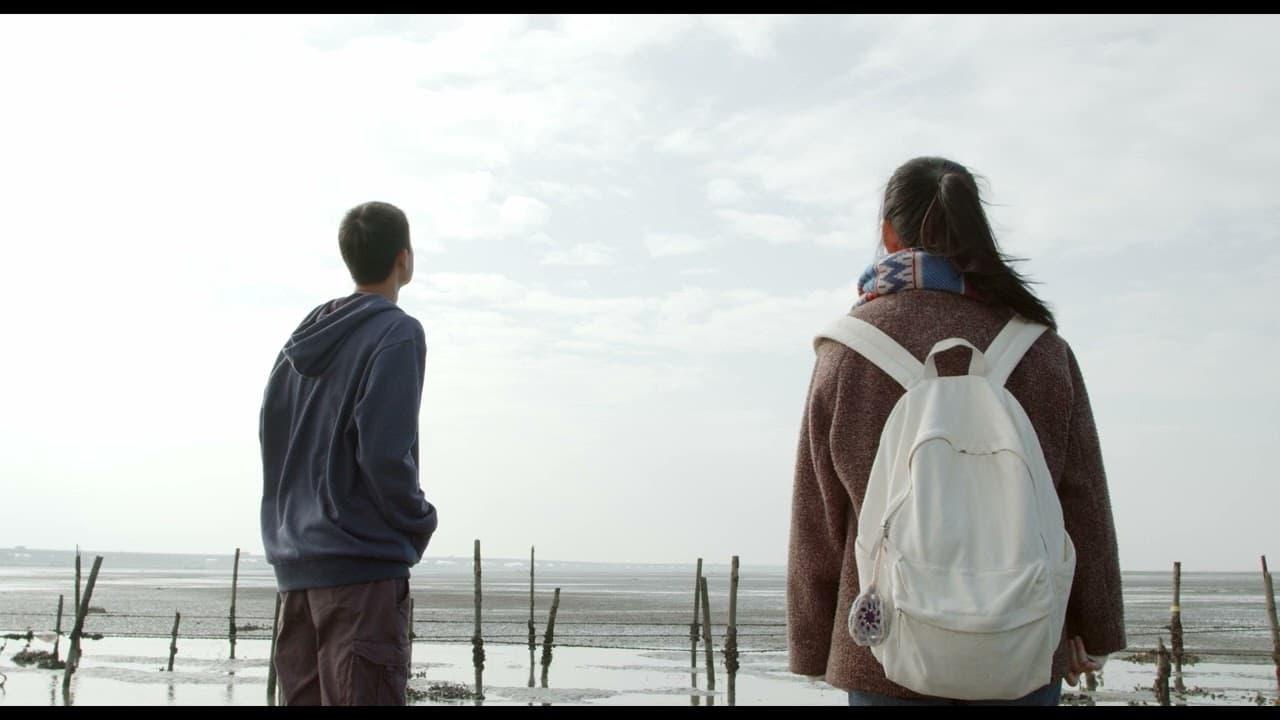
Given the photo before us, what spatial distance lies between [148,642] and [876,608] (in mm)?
25196

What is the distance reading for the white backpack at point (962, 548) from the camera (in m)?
1.28

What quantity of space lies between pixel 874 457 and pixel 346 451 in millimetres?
873

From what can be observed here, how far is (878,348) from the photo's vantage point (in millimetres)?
1458

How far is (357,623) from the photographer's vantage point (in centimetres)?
173

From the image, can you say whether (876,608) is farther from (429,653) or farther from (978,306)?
(429,653)

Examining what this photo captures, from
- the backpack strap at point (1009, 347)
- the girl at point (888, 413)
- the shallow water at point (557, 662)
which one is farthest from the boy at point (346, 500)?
the shallow water at point (557, 662)

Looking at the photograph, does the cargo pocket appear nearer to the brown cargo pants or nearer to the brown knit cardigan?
the brown cargo pants

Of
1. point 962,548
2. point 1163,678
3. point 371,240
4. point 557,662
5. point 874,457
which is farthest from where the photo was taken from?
point 557,662

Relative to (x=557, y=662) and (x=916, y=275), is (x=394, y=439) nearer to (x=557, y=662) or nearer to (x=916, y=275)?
(x=916, y=275)

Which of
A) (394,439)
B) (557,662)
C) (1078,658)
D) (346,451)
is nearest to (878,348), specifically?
(1078,658)

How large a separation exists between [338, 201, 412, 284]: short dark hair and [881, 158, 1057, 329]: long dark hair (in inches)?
35.0

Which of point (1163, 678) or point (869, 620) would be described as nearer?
point (869, 620)
